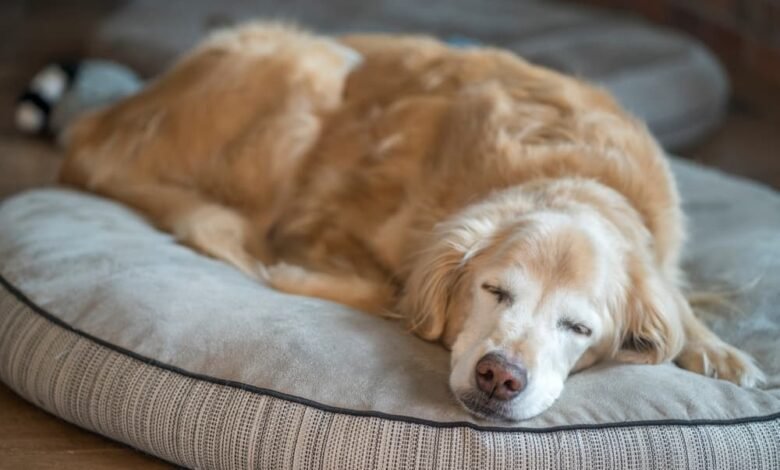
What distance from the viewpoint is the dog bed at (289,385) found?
1668mm

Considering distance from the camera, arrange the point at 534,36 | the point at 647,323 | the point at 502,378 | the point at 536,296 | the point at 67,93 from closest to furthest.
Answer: the point at 502,378 < the point at 536,296 < the point at 647,323 < the point at 67,93 < the point at 534,36

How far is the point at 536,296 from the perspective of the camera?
1.77 meters

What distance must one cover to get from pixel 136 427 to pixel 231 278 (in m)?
0.48

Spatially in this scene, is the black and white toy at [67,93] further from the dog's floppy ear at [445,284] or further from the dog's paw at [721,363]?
the dog's paw at [721,363]

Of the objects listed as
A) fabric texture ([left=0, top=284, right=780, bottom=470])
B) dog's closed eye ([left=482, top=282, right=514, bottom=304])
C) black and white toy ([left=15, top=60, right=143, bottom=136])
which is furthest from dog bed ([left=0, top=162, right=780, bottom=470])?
black and white toy ([left=15, top=60, right=143, bottom=136])

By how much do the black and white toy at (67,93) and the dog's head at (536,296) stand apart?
190cm

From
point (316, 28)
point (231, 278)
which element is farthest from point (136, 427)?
point (316, 28)

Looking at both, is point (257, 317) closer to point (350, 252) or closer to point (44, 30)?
point (350, 252)

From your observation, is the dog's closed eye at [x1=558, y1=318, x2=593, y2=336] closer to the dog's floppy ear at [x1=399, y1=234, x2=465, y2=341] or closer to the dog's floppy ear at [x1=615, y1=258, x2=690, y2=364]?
the dog's floppy ear at [x1=615, y1=258, x2=690, y2=364]

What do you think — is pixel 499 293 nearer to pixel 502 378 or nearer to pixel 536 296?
pixel 536 296

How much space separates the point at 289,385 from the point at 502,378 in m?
0.39

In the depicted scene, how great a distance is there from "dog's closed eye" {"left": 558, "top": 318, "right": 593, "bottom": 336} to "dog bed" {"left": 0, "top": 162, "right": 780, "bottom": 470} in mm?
88

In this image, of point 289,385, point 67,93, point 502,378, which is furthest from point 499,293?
point 67,93

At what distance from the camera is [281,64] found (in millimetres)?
2807
